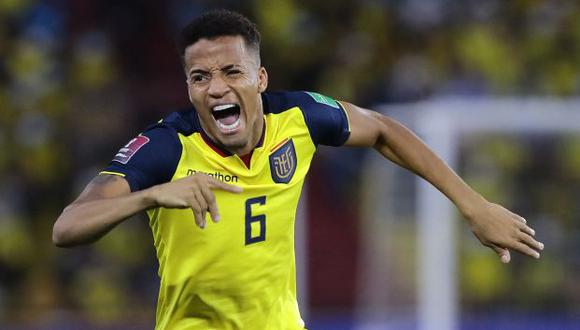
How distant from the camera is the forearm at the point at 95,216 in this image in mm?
3625

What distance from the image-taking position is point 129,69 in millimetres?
11672

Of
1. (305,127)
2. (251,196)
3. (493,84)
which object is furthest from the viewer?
(493,84)

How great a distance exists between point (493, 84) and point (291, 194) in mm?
6507

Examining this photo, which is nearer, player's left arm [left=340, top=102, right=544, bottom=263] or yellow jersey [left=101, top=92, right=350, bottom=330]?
yellow jersey [left=101, top=92, right=350, bottom=330]

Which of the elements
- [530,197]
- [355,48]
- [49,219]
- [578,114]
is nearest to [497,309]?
[530,197]

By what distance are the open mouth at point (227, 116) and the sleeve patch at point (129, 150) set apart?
1.01 feet

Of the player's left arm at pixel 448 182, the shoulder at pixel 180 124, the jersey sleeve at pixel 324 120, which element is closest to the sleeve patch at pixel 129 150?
the shoulder at pixel 180 124

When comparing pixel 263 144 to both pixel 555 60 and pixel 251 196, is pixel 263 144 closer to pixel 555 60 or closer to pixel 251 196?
pixel 251 196

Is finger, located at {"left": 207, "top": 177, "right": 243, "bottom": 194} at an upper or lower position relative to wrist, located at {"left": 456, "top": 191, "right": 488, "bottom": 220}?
lower

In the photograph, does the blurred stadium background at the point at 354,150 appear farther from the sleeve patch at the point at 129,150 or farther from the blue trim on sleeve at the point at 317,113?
the sleeve patch at the point at 129,150

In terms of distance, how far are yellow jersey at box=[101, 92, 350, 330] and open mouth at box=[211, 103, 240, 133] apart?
0.10 metres

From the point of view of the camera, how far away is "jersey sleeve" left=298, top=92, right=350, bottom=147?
15.7 feet

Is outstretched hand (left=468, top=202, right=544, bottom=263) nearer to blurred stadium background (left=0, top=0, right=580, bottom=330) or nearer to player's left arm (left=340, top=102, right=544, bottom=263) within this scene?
player's left arm (left=340, top=102, right=544, bottom=263)

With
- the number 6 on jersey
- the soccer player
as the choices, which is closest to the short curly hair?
the soccer player
